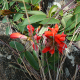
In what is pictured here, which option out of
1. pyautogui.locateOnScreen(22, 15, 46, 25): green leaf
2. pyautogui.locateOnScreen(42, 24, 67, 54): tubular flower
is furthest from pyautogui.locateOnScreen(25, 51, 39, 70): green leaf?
pyautogui.locateOnScreen(22, 15, 46, 25): green leaf

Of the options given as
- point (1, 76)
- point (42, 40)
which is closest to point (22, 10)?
point (42, 40)

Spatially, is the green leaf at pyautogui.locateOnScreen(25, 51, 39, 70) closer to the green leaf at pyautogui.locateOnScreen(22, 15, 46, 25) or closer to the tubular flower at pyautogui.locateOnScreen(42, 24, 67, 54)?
the tubular flower at pyautogui.locateOnScreen(42, 24, 67, 54)

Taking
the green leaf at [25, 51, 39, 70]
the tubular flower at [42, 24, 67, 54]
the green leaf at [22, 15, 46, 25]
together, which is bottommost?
the green leaf at [25, 51, 39, 70]

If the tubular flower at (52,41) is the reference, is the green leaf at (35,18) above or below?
above

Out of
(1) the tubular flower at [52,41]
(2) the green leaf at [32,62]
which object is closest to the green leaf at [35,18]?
(1) the tubular flower at [52,41]

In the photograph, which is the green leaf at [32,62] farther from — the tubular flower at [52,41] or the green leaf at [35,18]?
the green leaf at [35,18]

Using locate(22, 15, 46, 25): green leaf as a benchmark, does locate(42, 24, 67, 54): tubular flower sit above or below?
below

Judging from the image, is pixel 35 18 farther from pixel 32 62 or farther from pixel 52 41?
pixel 32 62

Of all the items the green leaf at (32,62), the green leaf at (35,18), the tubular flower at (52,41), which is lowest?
the green leaf at (32,62)

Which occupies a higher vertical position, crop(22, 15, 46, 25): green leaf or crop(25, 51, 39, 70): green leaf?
crop(22, 15, 46, 25): green leaf

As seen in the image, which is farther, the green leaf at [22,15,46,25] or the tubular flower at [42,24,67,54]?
the green leaf at [22,15,46,25]

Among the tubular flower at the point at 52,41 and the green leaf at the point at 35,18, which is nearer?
the tubular flower at the point at 52,41
